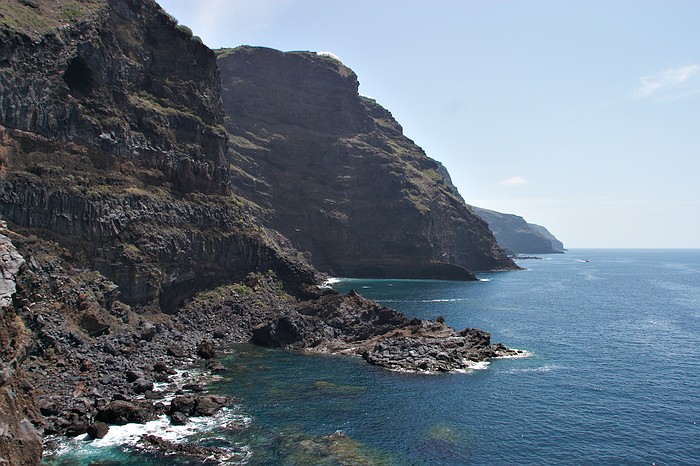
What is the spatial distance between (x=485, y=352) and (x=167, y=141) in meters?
71.6

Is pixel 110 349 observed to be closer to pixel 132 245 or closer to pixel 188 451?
pixel 132 245

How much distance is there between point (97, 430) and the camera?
46875 mm

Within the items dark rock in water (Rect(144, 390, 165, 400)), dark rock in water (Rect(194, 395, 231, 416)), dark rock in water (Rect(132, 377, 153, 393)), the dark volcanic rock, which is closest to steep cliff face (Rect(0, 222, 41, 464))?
dark rock in water (Rect(144, 390, 165, 400))

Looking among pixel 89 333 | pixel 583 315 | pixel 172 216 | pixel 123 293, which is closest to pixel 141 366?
pixel 89 333

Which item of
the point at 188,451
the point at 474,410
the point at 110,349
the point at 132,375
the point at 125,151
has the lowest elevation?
the point at 474,410

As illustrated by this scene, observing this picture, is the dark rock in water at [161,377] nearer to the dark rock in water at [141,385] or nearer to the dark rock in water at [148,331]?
the dark rock in water at [141,385]

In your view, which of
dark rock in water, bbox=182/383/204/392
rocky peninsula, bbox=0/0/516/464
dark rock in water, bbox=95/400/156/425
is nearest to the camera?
dark rock in water, bbox=95/400/156/425

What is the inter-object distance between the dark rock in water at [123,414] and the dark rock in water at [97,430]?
252cm

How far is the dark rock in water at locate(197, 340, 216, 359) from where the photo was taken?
254 ft

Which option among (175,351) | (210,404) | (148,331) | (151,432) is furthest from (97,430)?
(148,331)

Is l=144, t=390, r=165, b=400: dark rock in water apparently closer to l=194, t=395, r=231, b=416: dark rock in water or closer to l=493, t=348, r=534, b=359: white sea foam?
l=194, t=395, r=231, b=416: dark rock in water

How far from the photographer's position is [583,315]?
12500 centimetres

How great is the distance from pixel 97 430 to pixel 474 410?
3906cm

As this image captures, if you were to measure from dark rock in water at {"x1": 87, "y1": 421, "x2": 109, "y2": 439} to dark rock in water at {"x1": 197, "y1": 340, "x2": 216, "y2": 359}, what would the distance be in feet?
96.9
